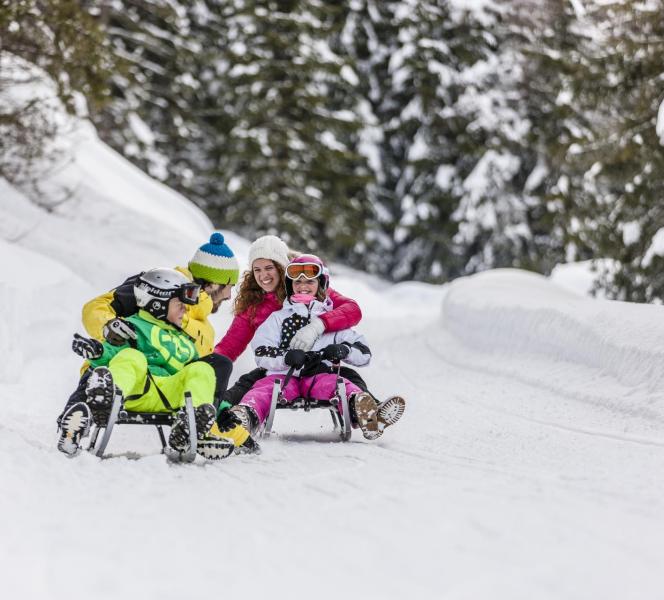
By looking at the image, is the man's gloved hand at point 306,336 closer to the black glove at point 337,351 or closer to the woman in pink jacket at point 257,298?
the black glove at point 337,351

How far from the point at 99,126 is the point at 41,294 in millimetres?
11769

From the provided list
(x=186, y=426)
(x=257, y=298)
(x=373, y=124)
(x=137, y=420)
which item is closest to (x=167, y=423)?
(x=137, y=420)

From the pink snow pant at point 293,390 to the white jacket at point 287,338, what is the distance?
0.26ft

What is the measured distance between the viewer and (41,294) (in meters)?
7.53

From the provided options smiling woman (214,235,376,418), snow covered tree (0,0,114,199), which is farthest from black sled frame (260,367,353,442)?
snow covered tree (0,0,114,199)

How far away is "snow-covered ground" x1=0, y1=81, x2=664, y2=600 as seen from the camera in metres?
2.47

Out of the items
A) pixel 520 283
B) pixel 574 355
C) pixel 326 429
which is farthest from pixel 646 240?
pixel 326 429

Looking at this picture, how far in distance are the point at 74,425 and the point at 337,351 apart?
5.58 feet

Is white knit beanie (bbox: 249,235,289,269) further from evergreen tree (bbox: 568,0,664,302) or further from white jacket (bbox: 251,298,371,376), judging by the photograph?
evergreen tree (bbox: 568,0,664,302)

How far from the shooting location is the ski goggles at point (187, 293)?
4.37 metres

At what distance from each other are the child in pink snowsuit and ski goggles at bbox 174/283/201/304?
2.64 ft

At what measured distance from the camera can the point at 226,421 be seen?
4469 mm

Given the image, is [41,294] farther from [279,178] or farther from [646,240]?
[279,178]

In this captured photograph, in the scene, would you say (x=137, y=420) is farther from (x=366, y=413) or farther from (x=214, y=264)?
(x=214, y=264)
